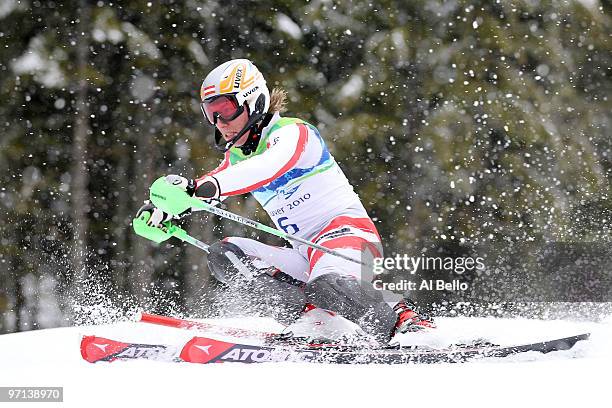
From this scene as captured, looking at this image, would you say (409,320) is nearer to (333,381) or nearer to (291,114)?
(333,381)

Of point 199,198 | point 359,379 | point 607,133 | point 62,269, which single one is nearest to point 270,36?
point 62,269

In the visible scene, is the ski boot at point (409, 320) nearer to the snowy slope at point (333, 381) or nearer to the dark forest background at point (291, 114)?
the snowy slope at point (333, 381)

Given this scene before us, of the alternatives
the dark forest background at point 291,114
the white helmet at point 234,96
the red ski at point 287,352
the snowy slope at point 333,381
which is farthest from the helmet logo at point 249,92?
the dark forest background at point 291,114

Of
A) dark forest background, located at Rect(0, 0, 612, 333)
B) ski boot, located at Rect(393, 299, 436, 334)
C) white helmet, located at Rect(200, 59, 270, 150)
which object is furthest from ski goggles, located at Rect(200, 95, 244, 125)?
dark forest background, located at Rect(0, 0, 612, 333)

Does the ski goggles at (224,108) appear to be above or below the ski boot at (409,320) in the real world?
above

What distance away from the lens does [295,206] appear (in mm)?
4824

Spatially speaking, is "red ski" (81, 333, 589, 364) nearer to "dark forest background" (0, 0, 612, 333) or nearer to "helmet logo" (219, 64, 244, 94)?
"helmet logo" (219, 64, 244, 94)

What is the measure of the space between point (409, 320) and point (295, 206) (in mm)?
926

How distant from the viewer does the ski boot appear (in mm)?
4523

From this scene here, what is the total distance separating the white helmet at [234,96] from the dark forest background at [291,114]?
7642 mm

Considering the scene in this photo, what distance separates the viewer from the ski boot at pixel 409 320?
4.52m

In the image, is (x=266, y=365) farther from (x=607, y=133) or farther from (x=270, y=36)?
(x=607, y=133)

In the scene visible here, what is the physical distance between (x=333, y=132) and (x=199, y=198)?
9.26 m

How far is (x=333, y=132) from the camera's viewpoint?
523 inches
